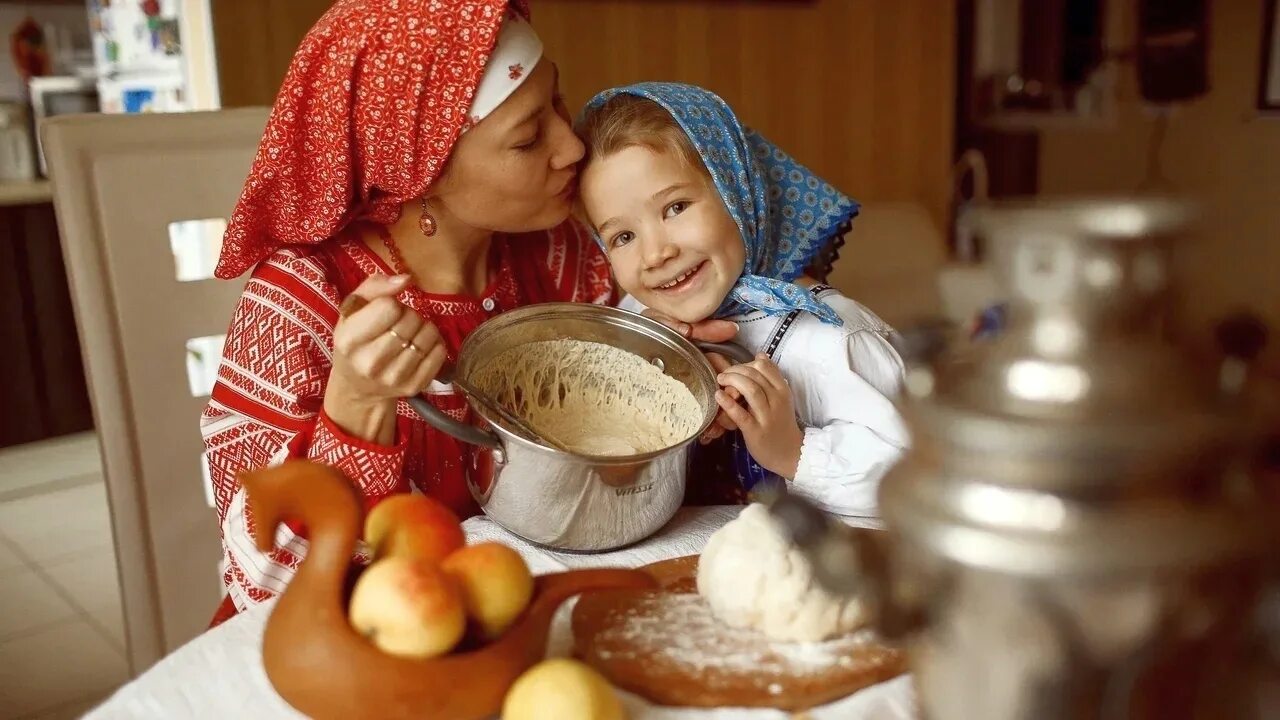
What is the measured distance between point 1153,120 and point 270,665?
4735mm

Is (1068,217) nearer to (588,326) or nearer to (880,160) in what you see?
(588,326)

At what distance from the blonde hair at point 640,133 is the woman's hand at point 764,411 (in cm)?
30

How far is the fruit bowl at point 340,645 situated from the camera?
24.3 inches

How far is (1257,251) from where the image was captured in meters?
4.15

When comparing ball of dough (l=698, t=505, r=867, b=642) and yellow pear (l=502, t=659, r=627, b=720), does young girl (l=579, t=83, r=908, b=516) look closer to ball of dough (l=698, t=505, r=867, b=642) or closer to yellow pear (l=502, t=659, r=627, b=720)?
ball of dough (l=698, t=505, r=867, b=642)

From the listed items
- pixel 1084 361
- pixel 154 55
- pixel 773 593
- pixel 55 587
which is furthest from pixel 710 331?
pixel 154 55

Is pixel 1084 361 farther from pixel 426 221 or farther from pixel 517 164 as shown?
pixel 426 221

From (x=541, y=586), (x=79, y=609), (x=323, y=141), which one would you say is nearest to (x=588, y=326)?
(x=323, y=141)

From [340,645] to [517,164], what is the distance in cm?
70

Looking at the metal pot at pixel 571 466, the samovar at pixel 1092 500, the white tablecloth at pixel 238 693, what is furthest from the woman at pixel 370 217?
the samovar at pixel 1092 500

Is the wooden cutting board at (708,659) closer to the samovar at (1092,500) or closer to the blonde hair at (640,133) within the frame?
the samovar at (1092,500)

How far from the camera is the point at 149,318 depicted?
135 cm

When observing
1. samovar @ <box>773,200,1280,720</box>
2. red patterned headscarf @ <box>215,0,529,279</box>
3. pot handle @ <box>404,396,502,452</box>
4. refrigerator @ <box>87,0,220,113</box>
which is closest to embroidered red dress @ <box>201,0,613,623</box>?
red patterned headscarf @ <box>215,0,529,279</box>

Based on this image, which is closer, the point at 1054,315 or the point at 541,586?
the point at 1054,315
